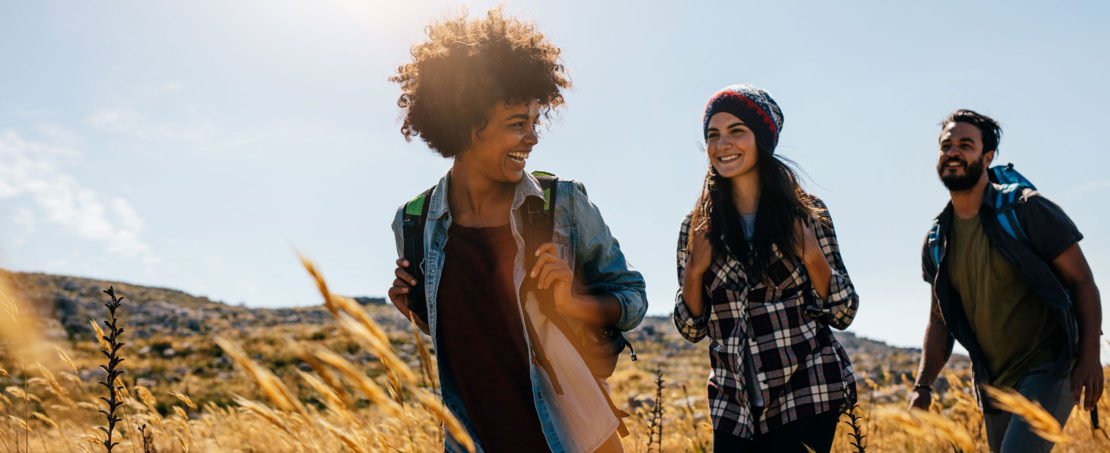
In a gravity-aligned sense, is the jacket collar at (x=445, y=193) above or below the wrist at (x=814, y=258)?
above

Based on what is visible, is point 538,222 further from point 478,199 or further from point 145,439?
point 145,439

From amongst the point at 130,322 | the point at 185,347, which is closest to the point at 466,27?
the point at 185,347

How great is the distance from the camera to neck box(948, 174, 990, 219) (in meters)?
3.76

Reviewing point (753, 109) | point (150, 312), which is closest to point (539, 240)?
point (753, 109)

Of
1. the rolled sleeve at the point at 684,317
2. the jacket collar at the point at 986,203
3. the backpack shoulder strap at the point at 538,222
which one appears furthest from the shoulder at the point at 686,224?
the jacket collar at the point at 986,203

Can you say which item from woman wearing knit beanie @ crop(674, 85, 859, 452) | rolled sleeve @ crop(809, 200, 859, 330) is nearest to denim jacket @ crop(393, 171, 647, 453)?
woman wearing knit beanie @ crop(674, 85, 859, 452)

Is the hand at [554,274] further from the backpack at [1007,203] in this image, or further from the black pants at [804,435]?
the backpack at [1007,203]

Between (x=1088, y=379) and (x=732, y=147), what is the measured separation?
208 centimetres

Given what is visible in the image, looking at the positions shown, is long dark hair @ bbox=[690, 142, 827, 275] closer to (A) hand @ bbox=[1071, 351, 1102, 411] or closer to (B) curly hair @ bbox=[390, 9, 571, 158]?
(B) curly hair @ bbox=[390, 9, 571, 158]

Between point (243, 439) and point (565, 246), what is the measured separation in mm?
4476

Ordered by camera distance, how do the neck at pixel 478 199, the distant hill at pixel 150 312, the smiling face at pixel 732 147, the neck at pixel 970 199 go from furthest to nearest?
the distant hill at pixel 150 312, the neck at pixel 970 199, the smiling face at pixel 732 147, the neck at pixel 478 199

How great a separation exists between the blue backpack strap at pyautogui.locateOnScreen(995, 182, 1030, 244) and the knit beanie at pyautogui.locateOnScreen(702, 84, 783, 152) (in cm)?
155

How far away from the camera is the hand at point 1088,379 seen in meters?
3.05

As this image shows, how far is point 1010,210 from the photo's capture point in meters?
3.50
